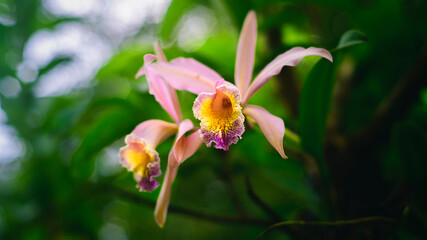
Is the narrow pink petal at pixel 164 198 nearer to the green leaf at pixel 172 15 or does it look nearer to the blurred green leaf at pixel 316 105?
the blurred green leaf at pixel 316 105

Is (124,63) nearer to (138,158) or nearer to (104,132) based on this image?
(104,132)

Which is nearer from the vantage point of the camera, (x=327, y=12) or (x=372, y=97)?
(x=372, y=97)

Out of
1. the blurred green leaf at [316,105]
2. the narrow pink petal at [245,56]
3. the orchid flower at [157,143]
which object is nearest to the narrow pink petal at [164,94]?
the orchid flower at [157,143]

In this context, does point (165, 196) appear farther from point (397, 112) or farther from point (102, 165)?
point (102, 165)

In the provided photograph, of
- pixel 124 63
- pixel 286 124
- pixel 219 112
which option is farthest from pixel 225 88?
pixel 124 63

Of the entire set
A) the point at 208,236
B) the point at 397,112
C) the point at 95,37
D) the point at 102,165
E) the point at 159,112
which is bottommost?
the point at 208,236

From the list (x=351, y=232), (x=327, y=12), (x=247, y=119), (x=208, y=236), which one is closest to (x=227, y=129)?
(x=247, y=119)
